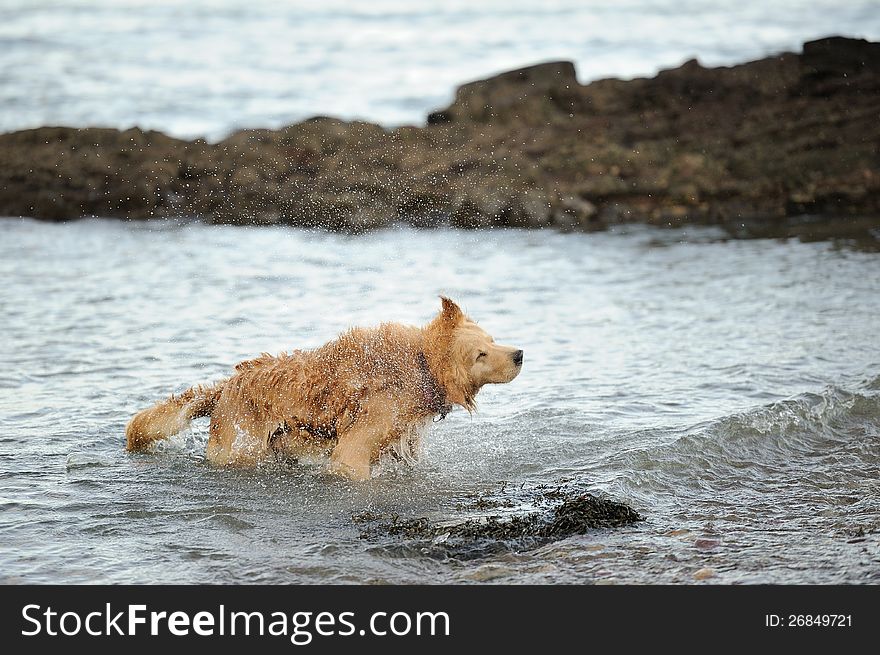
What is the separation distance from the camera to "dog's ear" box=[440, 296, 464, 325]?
287 inches

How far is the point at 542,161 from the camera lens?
2070 cm

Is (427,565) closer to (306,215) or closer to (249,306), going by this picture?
(249,306)

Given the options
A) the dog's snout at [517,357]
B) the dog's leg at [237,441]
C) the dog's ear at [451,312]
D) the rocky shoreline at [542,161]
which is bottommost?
the dog's leg at [237,441]

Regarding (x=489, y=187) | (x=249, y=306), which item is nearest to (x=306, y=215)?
(x=489, y=187)

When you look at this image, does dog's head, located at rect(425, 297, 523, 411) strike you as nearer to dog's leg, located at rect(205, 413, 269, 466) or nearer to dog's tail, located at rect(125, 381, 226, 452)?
dog's leg, located at rect(205, 413, 269, 466)

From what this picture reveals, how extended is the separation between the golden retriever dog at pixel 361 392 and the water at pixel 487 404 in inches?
10.4

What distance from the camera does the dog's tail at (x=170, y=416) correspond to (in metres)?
7.87

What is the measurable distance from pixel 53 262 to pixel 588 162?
34.0 feet

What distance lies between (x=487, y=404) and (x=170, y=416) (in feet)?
9.95

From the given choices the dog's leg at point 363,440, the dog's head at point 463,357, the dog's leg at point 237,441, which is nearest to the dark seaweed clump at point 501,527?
the dog's leg at point 363,440

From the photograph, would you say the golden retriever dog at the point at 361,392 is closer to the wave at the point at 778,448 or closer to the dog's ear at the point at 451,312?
the dog's ear at the point at 451,312

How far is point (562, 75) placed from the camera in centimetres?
2200

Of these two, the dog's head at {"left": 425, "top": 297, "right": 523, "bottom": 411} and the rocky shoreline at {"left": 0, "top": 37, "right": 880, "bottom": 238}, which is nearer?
the dog's head at {"left": 425, "top": 297, "right": 523, "bottom": 411}

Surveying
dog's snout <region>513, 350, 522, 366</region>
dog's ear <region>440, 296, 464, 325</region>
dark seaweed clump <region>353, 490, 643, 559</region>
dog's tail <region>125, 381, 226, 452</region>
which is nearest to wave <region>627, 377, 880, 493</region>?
dark seaweed clump <region>353, 490, 643, 559</region>
